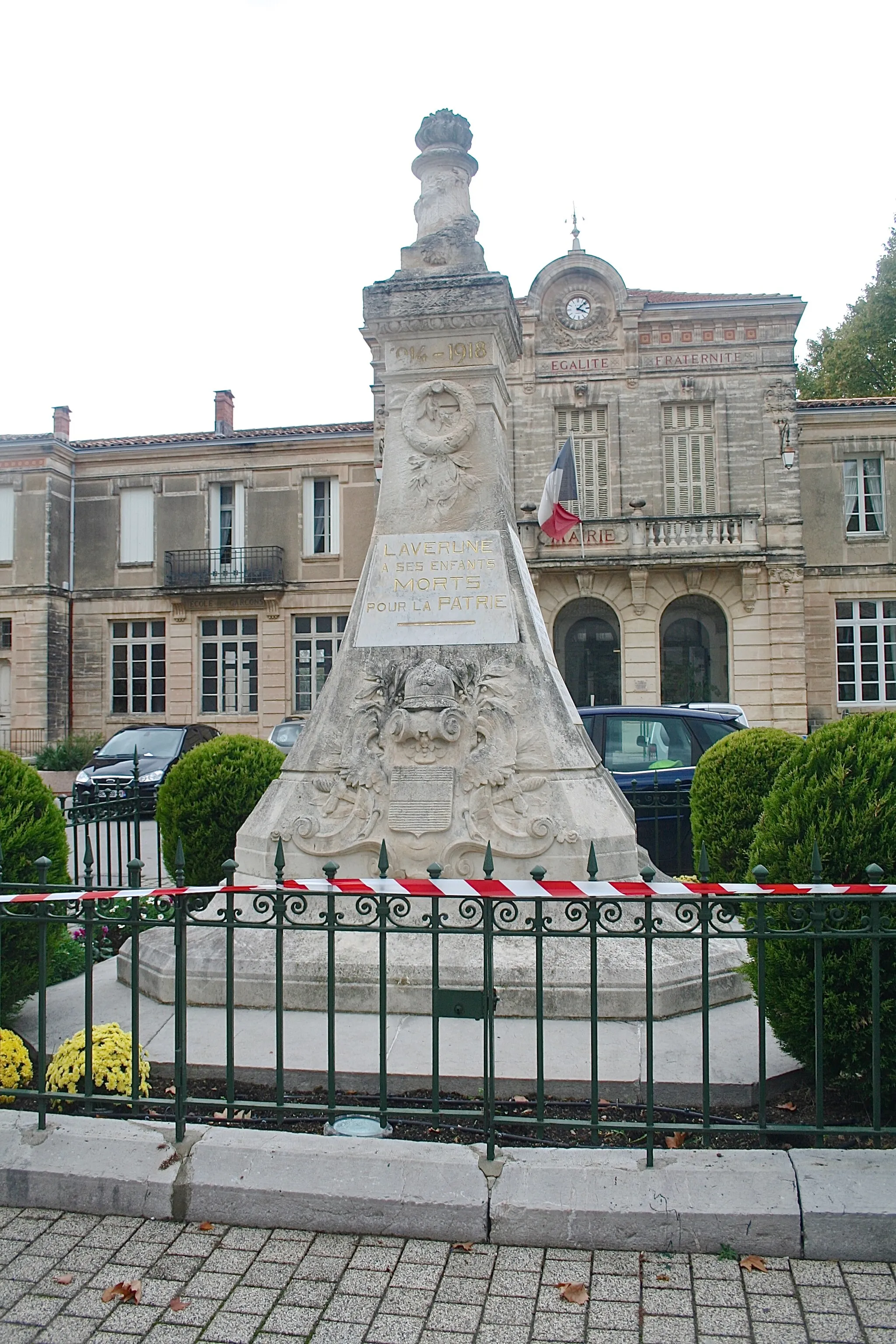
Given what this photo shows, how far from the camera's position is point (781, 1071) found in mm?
4191

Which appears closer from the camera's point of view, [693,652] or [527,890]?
[527,890]

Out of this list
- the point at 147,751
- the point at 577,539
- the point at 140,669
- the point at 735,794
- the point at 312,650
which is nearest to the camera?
the point at 735,794

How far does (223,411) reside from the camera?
1154 inches

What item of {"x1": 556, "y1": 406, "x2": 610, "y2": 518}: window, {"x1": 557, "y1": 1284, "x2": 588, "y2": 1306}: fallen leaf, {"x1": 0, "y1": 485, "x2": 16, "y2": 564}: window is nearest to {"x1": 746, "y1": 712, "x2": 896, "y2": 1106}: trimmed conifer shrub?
{"x1": 557, "y1": 1284, "x2": 588, "y2": 1306}: fallen leaf

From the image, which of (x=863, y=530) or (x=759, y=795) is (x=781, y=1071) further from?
(x=863, y=530)

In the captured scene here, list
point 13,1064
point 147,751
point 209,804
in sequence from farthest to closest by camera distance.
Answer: point 147,751
point 209,804
point 13,1064

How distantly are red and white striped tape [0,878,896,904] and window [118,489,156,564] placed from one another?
26.0 metres

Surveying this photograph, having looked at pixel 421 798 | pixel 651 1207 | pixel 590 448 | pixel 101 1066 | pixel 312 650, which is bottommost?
pixel 651 1207

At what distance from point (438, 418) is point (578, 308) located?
21.4m

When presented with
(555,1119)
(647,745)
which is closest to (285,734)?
(647,745)

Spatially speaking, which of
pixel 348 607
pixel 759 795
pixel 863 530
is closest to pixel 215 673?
pixel 348 607

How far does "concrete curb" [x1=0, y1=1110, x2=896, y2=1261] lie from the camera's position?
2.94m

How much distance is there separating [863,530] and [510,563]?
22.7 meters

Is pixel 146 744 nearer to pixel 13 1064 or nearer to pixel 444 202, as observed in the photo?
pixel 444 202
